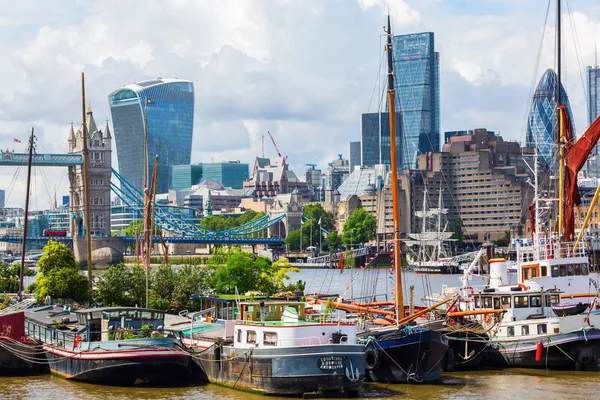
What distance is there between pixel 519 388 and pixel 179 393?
1204cm

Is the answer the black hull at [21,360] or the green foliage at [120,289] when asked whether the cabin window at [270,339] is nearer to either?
the black hull at [21,360]

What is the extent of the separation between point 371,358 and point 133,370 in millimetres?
8406

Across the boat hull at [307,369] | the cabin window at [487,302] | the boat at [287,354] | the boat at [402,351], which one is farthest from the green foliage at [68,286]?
the boat hull at [307,369]

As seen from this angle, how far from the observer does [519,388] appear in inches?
1609

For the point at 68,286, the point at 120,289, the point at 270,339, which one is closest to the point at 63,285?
the point at 68,286

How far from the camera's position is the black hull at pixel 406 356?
3959 cm

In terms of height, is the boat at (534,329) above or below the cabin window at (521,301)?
below

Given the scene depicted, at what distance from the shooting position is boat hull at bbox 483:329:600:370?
44219 mm

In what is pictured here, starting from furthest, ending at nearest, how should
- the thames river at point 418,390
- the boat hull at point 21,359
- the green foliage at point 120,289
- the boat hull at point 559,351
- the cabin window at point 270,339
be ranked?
the green foliage at point 120,289, the boat hull at point 21,359, the boat hull at point 559,351, the thames river at point 418,390, the cabin window at point 270,339

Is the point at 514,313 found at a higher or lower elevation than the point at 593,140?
lower

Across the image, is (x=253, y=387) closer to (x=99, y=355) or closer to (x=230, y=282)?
(x=99, y=355)

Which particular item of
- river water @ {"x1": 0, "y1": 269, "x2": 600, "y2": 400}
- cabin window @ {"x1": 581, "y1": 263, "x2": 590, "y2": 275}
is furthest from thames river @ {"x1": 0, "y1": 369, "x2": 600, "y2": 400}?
cabin window @ {"x1": 581, "y1": 263, "x2": 590, "y2": 275}

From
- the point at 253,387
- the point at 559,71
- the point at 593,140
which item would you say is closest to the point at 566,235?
the point at 593,140

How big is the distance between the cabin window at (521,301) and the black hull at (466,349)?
2.03 metres
